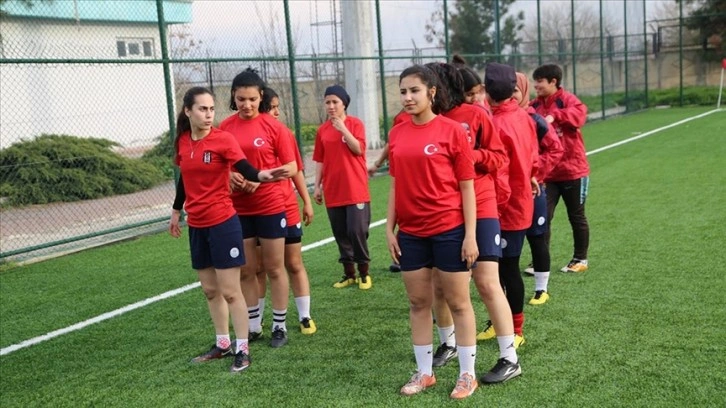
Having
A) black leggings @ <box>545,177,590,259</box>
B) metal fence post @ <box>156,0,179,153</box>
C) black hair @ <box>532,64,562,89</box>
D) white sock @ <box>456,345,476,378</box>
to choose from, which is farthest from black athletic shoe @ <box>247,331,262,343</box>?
metal fence post @ <box>156,0,179,153</box>

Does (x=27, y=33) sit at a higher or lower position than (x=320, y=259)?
higher

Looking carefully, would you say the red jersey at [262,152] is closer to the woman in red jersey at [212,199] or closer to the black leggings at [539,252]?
the woman in red jersey at [212,199]

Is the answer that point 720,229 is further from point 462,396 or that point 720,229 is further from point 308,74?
point 308,74

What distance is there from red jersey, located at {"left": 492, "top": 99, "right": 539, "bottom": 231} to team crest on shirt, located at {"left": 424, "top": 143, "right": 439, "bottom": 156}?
767 millimetres

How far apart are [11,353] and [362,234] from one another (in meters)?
2.95

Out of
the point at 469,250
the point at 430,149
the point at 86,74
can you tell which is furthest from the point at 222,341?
the point at 86,74

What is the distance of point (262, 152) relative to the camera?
5039 millimetres

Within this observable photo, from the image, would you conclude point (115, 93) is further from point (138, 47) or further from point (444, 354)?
point (444, 354)

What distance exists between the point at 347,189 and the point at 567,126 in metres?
1.96

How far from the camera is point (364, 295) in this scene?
6.37 metres

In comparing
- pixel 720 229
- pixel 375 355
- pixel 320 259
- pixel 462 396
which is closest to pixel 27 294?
pixel 320 259

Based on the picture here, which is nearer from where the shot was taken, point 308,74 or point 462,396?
point 462,396

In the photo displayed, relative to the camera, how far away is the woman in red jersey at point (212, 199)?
4.55 m

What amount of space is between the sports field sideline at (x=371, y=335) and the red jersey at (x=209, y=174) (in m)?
1.01
